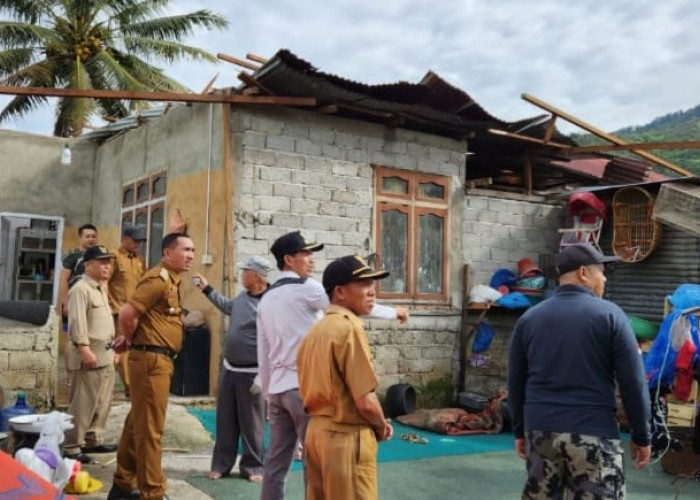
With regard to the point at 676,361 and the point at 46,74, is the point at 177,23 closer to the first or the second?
the point at 46,74

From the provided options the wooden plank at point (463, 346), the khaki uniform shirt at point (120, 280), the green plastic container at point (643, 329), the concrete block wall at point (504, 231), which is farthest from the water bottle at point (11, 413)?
the green plastic container at point (643, 329)

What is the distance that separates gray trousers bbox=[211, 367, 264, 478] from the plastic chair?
6.24 meters

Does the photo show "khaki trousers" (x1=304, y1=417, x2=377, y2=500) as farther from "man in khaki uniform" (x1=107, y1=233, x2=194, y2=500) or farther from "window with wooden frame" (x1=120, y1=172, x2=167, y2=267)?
"window with wooden frame" (x1=120, y1=172, x2=167, y2=267)

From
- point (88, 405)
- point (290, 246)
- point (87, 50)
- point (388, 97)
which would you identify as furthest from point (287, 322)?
point (87, 50)

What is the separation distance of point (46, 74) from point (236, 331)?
15.5 metres

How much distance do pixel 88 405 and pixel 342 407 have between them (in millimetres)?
3839

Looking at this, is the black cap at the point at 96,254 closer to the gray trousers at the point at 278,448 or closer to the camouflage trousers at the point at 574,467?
the gray trousers at the point at 278,448

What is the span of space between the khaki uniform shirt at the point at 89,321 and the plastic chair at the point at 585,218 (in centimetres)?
686

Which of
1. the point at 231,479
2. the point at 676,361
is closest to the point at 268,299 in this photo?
the point at 231,479

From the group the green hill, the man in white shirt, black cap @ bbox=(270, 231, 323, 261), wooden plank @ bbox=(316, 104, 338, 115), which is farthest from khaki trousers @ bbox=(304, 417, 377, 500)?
the green hill

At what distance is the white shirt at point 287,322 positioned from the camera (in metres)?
4.05

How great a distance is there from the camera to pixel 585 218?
33.9 feet

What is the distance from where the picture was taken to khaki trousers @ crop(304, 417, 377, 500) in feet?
9.18

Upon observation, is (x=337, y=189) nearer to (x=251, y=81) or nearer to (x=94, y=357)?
(x=251, y=81)
